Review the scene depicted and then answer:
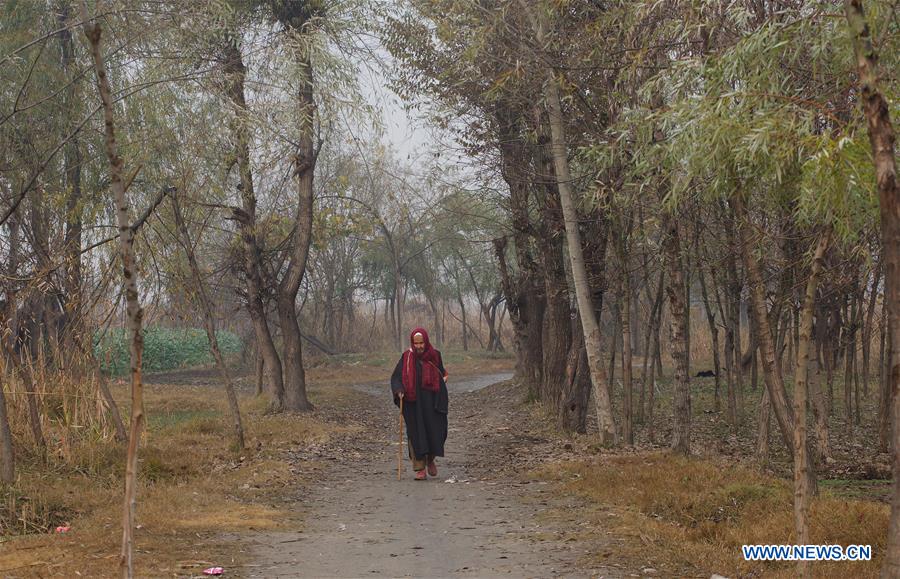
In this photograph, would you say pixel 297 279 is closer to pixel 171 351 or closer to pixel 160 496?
pixel 160 496

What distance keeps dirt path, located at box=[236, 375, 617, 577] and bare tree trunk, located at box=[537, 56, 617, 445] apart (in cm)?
161

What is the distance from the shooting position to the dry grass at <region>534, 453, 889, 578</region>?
7.43 metres

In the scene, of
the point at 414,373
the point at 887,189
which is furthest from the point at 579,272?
the point at 887,189

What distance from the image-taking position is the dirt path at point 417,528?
7.50m

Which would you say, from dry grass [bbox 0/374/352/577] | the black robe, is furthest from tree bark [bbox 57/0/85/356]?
the black robe

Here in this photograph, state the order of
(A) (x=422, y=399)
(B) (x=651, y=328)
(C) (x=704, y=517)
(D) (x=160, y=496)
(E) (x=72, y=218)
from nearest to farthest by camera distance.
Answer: (C) (x=704, y=517), (D) (x=160, y=496), (A) (x=422, y=399), (E) (x=72, y=218), (B) (x=651, y=328)

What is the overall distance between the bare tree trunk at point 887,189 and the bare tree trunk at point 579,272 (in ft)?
28.8

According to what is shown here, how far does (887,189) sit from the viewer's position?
212 inches

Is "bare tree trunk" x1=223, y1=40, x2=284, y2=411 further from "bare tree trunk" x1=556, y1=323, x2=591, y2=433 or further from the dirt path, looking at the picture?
the dirt path

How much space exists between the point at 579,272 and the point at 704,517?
5.96m

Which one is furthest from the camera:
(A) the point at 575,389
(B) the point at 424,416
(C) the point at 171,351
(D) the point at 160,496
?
(C) the point at 171,351

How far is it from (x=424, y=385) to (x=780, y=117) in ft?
23.5

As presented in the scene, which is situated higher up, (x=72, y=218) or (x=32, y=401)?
(x=72, y=218)

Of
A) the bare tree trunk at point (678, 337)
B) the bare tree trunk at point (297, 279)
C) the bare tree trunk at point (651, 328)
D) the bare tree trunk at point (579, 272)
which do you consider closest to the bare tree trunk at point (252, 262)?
the bare tree trunk at point (297, 279)
